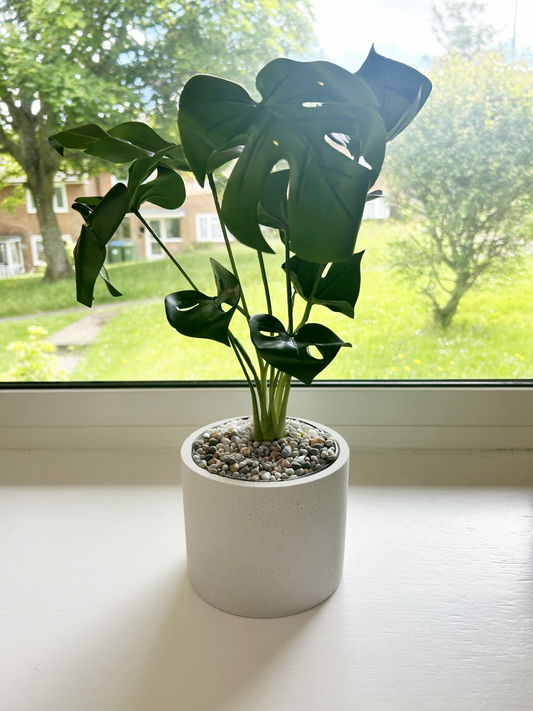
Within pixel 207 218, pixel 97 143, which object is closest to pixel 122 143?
pixel 97 143

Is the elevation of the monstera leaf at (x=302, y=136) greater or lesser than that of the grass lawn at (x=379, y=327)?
greater

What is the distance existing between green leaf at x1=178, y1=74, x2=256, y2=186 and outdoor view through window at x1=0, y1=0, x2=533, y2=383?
478 mm

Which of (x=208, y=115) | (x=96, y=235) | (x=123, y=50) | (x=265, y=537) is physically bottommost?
(x=265, y=537)

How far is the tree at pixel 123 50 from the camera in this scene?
105 centimetres

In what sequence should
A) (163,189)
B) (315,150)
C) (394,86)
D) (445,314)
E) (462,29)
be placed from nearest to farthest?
(315,150) < (394,86) < (163,189) < (462,29) < (445,314)

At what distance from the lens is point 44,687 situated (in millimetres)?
573

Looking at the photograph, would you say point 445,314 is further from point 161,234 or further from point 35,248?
point 35,248

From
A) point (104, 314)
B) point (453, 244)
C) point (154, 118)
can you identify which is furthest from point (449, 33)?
point (104, 314)

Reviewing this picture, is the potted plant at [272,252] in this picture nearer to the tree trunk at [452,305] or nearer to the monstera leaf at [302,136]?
the monstera leaf at [302,136]

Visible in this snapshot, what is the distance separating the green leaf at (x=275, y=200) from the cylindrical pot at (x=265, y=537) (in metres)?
0.29

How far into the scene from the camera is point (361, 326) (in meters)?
1.13

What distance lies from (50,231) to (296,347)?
778 millimetres

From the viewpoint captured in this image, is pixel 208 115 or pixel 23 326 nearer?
pixel 208 115

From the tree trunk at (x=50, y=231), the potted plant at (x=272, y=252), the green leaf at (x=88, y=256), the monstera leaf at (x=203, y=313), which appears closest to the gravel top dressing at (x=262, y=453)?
the potted plant at (x=272, y=252)
